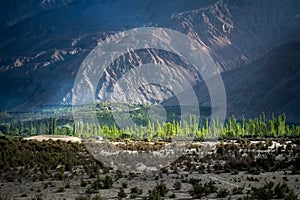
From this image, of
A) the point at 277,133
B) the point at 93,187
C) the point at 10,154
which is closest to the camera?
the point at 93,187

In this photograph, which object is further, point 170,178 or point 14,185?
point 170,178

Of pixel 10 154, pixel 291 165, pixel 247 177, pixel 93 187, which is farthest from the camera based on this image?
pixel 10 154

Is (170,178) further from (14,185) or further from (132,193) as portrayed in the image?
(14,185)

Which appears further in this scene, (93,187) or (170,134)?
(170,134)

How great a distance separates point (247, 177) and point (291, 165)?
19.4 feet

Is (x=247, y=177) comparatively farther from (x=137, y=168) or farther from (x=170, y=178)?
(x=137, y=168)

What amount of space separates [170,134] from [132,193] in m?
79.6

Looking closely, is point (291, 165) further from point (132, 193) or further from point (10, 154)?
point (10, 154)

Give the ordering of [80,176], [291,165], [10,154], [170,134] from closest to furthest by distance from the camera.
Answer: [80,176]
[291,165]
[10,154]
[170,134]

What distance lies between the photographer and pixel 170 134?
318 feet

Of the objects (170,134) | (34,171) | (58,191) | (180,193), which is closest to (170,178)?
(180,193)

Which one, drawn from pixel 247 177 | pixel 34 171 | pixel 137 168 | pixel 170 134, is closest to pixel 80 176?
pixel 34 171

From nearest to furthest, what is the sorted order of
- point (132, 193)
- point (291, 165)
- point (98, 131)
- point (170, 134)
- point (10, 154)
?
point (132, 193) → point (291, 165) → point (10, 154) → point (170, 134) → point (98, 131)

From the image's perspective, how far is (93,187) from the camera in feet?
62.7
